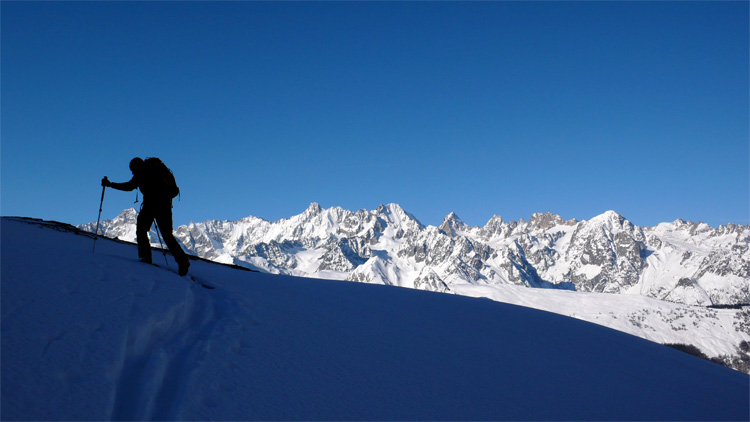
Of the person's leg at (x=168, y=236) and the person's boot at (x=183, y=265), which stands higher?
the person's leg at (x=168, y=236)

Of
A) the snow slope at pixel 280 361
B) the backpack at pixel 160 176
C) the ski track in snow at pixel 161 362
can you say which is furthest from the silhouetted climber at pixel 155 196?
the ski track in snow at pixel 161 362

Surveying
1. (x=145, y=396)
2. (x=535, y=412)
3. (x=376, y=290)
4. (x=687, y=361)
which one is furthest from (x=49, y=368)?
(x=687, y=361)

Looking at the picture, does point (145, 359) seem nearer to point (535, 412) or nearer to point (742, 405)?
point (535, 412)

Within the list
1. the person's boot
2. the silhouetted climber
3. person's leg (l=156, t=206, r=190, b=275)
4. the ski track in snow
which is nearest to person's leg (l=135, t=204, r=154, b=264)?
the silhouetted climber

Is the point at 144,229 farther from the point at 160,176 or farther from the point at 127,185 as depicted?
the point at 160,176

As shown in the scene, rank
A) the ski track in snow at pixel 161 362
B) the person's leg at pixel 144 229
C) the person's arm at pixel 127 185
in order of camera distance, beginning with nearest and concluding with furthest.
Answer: the ski track in snow at pixel 161 362
the person's leg at pixel 144 229
the person's arm at pixel 127 185

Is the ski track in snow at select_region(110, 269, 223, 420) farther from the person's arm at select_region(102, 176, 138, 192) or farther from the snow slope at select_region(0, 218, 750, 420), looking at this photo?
the person's arm at select_region(102, 176, 138, 192)

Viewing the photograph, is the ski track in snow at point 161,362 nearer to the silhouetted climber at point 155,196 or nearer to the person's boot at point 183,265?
the person's boot at point 183,265

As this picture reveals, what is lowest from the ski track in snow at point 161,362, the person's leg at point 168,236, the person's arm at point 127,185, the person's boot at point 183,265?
the ski track in snow at point 161,362

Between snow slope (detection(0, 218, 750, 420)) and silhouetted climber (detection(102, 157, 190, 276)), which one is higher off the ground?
silhouetted climber (detection(102, 157, 190, 276))

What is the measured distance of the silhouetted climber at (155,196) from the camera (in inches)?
344

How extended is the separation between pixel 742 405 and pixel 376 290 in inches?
283

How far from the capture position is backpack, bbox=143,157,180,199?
28.5 feet

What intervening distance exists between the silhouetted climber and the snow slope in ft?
2.18
